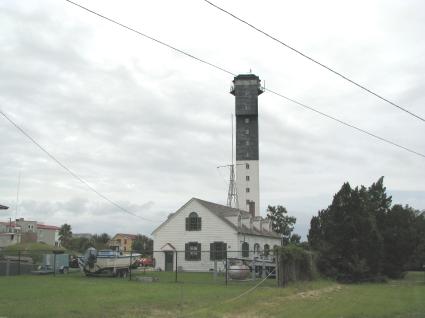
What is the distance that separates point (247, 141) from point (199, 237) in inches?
A: 938

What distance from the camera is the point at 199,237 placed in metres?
54.9

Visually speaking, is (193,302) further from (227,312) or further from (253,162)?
(253,162)

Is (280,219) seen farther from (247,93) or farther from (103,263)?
(103,263)

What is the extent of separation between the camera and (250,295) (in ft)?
76.6

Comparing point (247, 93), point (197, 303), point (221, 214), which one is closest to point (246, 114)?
point (247, 93)

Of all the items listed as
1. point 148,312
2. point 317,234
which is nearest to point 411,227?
point 317,234

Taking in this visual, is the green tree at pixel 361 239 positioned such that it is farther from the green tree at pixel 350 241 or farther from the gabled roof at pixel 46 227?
the gabled roof at pixel 46 227

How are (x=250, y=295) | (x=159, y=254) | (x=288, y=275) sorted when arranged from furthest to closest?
(x=159, y=254) → (x=288, y=275) → (x=250, y=295)

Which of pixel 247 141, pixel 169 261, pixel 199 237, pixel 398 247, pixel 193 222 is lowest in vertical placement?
pixel 169 261

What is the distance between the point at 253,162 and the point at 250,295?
168 feet

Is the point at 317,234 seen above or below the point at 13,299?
above

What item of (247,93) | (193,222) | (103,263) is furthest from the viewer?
(247,93)

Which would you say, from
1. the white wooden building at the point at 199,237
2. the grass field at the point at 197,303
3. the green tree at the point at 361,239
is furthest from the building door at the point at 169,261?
the grass field at the point at 197,303

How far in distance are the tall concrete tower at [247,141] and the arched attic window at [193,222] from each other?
17.1 m
